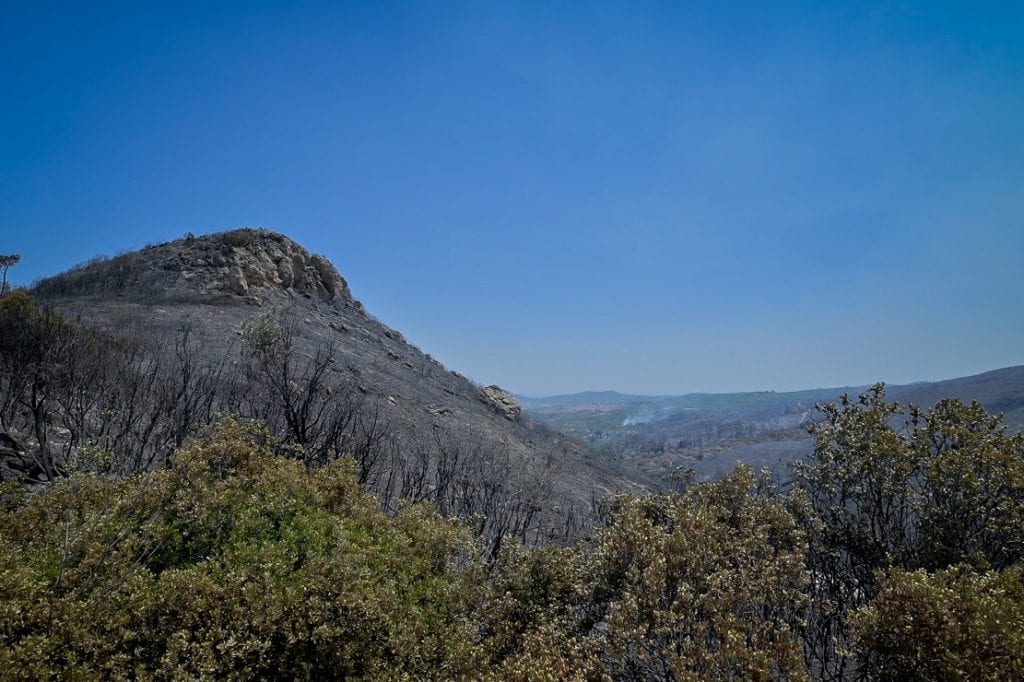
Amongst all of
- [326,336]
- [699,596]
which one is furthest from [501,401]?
[699,596]

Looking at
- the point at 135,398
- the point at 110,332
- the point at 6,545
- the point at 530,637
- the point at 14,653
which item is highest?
the point at 110,332

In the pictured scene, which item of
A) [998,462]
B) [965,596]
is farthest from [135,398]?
[998,462]

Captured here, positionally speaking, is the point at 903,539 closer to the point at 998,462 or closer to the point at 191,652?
the point at 998,462

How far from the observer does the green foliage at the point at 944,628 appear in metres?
6.43

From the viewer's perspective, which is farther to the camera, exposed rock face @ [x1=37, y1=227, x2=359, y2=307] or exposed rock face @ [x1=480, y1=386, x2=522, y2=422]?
exposed rock face @ [x1=480, y1=386, x2=522, y2=422]

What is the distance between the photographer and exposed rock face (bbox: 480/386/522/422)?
198ft

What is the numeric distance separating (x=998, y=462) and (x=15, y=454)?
27701 mm

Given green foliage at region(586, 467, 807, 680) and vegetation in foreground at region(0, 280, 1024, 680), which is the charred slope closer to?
vegetation in foreground at region(0, 280, 1024, 680)

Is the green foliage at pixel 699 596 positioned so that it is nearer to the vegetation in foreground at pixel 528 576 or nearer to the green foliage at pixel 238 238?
the vegetation in foreground at pixel 528 576

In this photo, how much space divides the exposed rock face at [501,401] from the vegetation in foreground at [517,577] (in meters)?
47.4

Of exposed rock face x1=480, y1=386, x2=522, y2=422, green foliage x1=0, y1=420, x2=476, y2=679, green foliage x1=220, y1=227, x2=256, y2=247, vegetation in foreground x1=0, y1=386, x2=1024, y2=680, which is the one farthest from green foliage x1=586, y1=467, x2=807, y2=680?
green foliage x1=220, y1=227, x2=256, y2=247

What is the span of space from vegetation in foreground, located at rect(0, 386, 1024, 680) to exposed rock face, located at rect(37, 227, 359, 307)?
146 ft

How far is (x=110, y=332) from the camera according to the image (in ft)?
107

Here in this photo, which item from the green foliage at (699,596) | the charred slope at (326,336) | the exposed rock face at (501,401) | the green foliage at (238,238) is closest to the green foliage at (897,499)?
the green foliage at (699,596)
